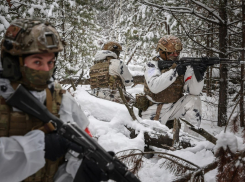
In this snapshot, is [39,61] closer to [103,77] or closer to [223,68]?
[103,77]

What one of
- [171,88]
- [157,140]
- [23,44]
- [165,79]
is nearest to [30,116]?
[23,44]

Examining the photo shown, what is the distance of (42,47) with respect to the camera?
1.64m

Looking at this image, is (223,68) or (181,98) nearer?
(181,98)

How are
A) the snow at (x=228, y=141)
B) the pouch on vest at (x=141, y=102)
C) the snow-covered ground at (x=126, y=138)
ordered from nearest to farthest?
the snow at (x=228, y=141)
the snow-covered ground at (x=126, y=138)
the pouch on vest at (x=141, y=102)

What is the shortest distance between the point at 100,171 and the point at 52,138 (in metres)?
0.40

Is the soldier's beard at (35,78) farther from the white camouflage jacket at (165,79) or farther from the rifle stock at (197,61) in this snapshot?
the rifle stock at (197,61)

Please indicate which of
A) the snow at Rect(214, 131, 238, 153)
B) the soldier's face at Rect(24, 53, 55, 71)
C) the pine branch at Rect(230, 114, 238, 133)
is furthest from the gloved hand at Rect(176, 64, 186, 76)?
the soldier's face at Rect(24, 53, 55, 71)

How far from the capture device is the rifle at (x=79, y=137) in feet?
4.80

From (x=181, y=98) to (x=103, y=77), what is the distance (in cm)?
263

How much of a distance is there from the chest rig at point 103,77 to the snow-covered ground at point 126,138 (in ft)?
3.98

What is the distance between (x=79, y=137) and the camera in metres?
1.53

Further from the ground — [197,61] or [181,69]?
[197,61]

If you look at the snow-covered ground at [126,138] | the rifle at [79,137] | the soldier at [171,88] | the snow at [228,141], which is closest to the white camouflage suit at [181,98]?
the soldier at [171,88]

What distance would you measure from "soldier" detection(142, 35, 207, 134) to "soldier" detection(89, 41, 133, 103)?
1.79 metres
